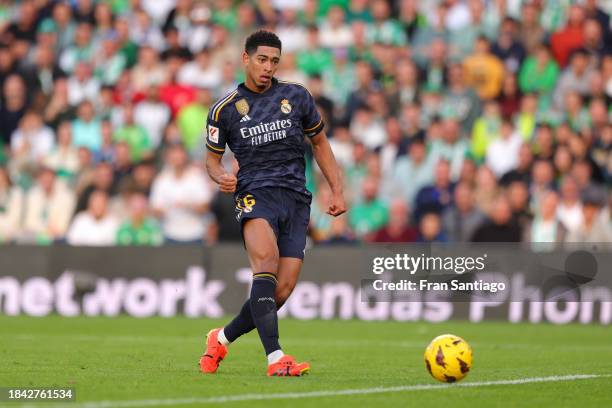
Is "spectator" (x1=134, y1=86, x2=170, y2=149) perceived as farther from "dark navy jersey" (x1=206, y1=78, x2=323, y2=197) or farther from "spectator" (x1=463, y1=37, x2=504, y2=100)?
"dark navy jersey" (x1=206, y1=78, x2=323, y2=197)

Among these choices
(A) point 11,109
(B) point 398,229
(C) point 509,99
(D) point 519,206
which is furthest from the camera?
(A) point 11,109

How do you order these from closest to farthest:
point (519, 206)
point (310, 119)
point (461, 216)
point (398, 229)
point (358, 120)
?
1. point (310, 119)
2. point (519, 206)
3. point (398, 229)
4. point (461, 216)
5. point (358, 120)

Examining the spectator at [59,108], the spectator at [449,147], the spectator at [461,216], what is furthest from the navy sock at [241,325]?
the spectator at [59,108]

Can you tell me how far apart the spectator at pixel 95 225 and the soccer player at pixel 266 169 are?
32.8 ft

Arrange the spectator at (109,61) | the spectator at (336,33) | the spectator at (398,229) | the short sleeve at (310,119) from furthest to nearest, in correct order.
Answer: the spectator at (109,61) < the spectator at (336,33) < the spectator at (398,229) < the short sleeve at (310,119)

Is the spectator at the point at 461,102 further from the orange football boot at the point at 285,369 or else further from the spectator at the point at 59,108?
the orange football boot at the point at 285,369

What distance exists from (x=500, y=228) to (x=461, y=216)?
0.73 meters

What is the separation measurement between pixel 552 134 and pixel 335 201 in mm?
9769

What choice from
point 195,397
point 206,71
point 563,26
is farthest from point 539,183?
point 195,397

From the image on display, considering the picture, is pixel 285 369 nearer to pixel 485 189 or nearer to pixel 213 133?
pixel 213 133

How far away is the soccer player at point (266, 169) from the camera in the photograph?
10.3 meters

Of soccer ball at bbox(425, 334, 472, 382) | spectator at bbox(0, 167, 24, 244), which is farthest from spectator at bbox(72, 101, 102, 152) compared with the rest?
soccer ball at bbox(425, 334, 472, 382)

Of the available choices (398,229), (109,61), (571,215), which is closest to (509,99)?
(571,215)

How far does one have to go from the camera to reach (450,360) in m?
9.56
